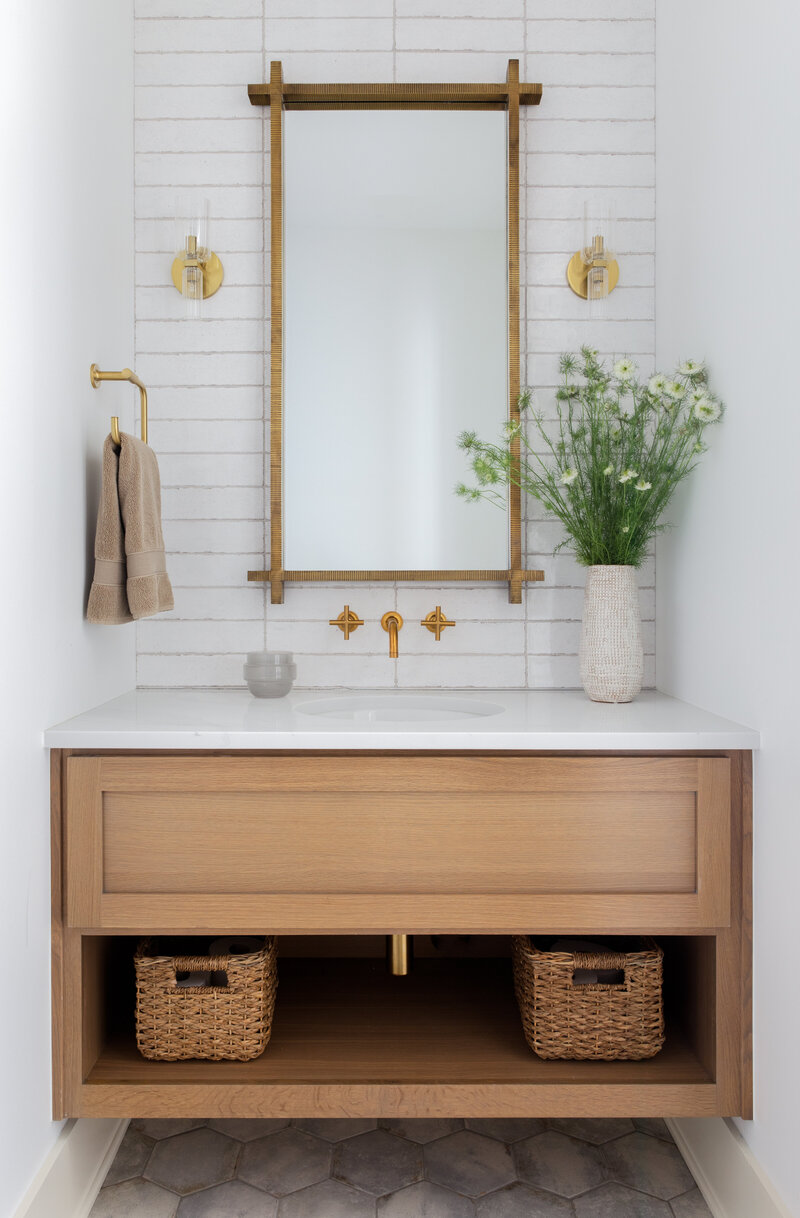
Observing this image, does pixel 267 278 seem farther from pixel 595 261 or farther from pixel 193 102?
pixel 595 261

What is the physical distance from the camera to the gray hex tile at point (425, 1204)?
1.50m

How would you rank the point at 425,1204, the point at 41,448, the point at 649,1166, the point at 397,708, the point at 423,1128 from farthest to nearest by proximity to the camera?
the point at 397,708
the point at 423,1128
the point at 649,1166
the point at 425,1204
the point at 41,448

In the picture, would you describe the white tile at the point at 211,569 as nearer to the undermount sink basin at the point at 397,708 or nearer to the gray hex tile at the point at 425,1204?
the undermount sink basin at the point at 397,708

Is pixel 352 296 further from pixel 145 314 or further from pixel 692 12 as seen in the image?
pixel 692 12

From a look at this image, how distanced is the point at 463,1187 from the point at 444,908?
0.56m

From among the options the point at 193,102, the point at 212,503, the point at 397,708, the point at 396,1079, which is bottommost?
the point at 396,1079

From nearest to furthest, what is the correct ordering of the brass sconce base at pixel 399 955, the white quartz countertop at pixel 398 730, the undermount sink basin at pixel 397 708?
the white quartz countertop at pixel 398 730, the brass sconce base at pixel 399 955, the undermount sink basin at pixel 397 708

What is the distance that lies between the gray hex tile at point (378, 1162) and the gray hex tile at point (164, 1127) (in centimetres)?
31

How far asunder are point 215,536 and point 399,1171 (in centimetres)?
133

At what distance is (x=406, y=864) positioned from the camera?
1436 millimetres

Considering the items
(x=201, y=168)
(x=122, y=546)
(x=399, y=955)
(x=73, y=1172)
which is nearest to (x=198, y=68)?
(x=201, y=168)

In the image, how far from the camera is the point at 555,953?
60.5 inches

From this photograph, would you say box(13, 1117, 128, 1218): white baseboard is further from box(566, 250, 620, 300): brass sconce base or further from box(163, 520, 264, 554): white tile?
box(566, 250, 620, 300): brass sconce base

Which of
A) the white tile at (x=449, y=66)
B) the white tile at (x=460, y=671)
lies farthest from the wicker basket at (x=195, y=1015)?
the white tile at (x=449, y=66)
